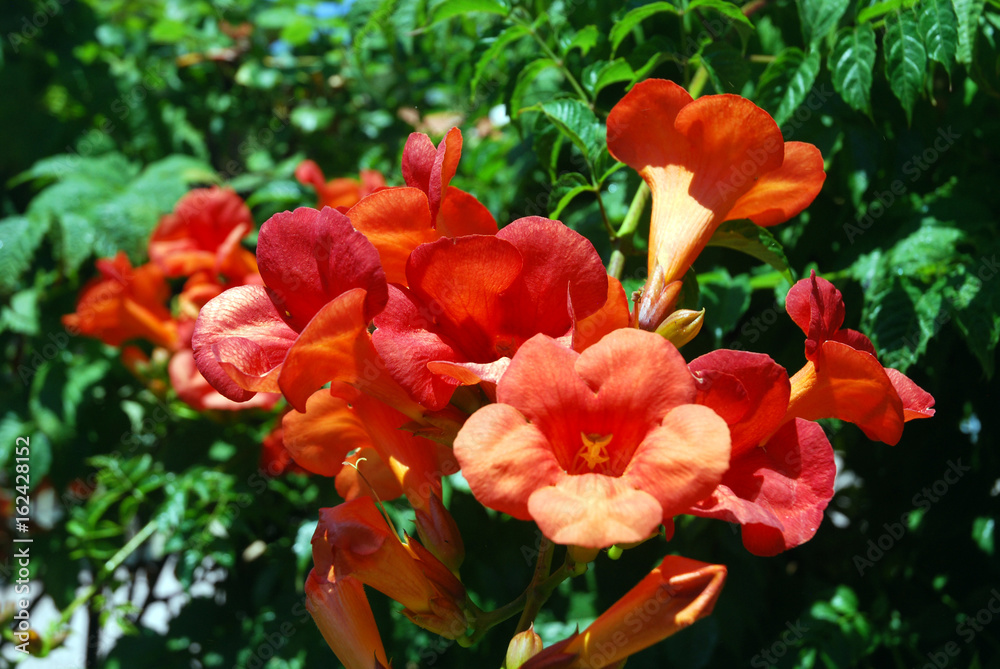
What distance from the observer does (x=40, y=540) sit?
2963 millimetres

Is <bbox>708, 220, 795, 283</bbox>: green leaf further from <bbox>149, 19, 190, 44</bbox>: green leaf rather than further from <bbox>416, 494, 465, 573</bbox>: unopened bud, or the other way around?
<bbox>149, 19, 190, 44</bbox>: green leaf

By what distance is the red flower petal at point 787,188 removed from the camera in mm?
1023

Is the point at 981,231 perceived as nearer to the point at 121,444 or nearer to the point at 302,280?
the point at 302,280

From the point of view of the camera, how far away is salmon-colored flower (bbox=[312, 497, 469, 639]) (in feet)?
2.93

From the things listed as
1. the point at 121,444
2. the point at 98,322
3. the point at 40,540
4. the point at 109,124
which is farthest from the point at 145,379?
the point at 109,124

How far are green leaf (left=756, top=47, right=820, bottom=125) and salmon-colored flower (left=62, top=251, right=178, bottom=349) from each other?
1952 millimetres

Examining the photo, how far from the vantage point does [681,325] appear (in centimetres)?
94

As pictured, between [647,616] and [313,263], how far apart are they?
557 millimetres

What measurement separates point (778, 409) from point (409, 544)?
0.51m

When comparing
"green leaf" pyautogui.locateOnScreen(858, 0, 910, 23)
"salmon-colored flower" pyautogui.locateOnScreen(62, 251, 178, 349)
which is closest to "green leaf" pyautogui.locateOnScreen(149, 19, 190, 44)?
"salmon-colored flower" pyautogui.locateOnScreen(62, 251, 178, 349)

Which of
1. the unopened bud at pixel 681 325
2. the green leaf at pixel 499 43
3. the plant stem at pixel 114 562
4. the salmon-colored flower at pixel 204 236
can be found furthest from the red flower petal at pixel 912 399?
the plant stem at pixel 114 562

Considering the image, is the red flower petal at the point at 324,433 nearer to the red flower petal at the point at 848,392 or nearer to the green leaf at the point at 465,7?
the red flower petal at the point at 848,392

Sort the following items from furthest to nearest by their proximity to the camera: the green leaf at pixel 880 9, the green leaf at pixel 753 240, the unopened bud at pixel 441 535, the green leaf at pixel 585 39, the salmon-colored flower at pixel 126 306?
1. the salmon-colored flower at pixel 126 306
2. the green leaf at pixel 585 39
3. the green leaf at pixel 880 9
4. the green leaf at pixel 753 240
5. the unopened bud at pixel 441 535

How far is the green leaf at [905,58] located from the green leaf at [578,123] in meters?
0.53
